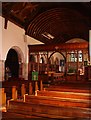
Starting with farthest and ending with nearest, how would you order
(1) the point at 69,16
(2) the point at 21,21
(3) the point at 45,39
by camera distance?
(3) the point at 45,39 → (1) the point at 69,16 → (2) the point at 21,21

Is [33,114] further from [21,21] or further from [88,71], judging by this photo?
[21,21]

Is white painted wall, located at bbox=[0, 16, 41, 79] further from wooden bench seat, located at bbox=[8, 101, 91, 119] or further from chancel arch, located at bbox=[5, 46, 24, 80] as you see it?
wooden bench seat, located at bbox=[8, 101, 91, 119]

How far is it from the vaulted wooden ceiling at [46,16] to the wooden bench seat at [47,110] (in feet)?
22.3

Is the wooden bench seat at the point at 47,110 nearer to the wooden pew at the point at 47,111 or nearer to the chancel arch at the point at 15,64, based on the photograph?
the wooden pew at the point at 47,111

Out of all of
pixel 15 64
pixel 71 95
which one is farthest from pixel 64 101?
pixel 15 64

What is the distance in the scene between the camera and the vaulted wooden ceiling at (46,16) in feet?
34.5

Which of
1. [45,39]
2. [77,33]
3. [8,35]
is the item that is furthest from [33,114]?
[77,33]

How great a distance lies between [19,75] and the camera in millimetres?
12242

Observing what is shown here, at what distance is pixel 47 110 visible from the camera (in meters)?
3.60

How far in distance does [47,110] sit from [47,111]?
2cm

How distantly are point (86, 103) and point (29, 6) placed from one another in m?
8.13

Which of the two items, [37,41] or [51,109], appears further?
[37,41]

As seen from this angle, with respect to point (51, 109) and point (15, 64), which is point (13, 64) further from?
point (51, 109)

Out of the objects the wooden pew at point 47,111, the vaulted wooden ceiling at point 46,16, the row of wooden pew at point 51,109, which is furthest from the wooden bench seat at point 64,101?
the vaulted wooden ceiling at point 46,16
